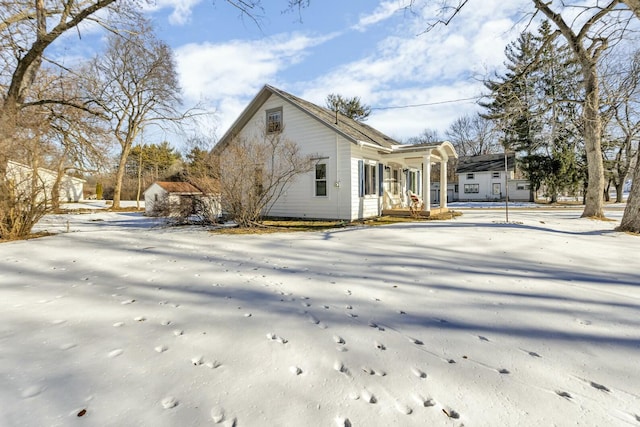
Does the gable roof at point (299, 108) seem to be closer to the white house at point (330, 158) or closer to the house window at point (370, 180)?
the white house at point (330, 158)

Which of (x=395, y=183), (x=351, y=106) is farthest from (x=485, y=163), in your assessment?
(x=395, y=183)

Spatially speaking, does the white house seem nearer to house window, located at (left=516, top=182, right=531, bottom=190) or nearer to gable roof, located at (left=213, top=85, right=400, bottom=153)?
gable roof, located at (left=213, top=85, right=400, bottom=153)

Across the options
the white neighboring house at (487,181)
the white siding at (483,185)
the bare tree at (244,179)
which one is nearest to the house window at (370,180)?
the bare tree at (244,179)

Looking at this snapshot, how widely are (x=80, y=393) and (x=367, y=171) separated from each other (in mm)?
12214

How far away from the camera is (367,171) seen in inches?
518

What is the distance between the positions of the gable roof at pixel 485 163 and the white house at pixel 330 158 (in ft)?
67.9

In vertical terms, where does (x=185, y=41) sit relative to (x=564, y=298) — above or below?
above

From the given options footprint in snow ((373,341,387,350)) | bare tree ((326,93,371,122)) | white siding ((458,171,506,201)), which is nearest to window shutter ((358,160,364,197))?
footprint in snow ((373,341,387,350))

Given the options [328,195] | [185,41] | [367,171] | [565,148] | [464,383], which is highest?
[185,41]

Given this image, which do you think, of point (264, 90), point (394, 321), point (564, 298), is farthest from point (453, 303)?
point (264, 90)

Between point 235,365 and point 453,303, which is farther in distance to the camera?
point 453,303

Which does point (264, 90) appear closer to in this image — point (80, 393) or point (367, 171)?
point (367, 171)

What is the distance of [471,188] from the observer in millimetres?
34312

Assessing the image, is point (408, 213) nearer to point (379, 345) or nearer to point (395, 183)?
point (395, 183)
